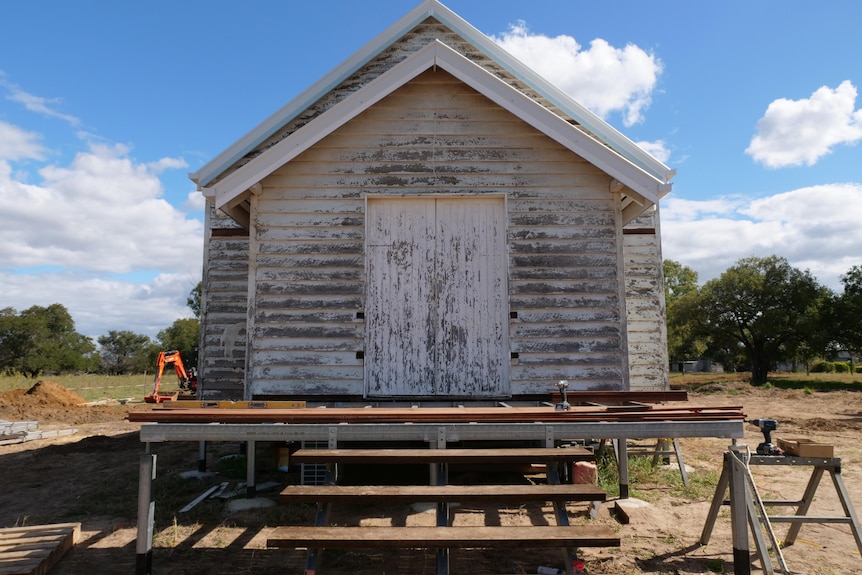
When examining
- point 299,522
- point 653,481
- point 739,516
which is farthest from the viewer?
point 653,481

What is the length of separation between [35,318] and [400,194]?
182 feet

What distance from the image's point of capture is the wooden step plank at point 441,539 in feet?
12.5

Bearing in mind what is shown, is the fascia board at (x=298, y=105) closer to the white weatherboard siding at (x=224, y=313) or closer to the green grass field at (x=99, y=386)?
the white weatherboard siding at (x=224, y=313)

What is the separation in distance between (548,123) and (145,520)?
605 centimetres

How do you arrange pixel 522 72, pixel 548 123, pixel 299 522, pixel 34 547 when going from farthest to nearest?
pixel 522 72, pixel 548 123, pixel 299 522, pixel 34 547

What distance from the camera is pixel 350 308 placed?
24.3ft

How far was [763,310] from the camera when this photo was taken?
31859 millimetres

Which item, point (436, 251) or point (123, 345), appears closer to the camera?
point (436, 251)

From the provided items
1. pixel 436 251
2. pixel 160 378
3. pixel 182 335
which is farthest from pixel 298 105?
pixel 182 335

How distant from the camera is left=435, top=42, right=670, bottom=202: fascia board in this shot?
22.5ft

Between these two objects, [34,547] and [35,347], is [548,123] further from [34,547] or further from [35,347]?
[35,347]

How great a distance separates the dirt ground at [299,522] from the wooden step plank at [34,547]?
13 cm

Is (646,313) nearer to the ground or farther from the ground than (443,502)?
farther from the ground

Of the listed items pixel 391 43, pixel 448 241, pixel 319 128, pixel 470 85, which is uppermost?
pixel 391 43
